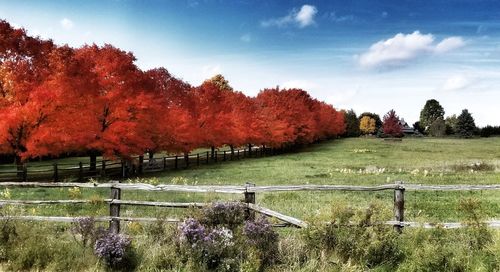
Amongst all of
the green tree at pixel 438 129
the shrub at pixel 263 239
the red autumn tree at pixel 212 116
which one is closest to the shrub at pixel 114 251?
the shrub at pixel 263 239

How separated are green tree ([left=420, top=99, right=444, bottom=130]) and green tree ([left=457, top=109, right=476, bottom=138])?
42.4 m

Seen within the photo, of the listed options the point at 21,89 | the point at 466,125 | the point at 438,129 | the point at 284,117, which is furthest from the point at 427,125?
the point at 21,89

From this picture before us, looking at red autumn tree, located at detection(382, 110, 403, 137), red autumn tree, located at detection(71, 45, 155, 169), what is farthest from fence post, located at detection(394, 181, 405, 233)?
red autumn tree, located at detection(382, 110, 403, 137)

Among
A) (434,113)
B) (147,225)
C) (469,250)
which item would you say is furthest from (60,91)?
(434,113)

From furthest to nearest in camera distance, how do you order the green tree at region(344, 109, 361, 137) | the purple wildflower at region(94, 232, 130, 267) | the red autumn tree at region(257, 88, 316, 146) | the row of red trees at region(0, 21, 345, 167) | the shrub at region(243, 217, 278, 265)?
the green tree at region(344, 109, 361, 137) < the red autumn tree at region(257, 88, 316, 146) < the row of red trees at region(0, 21, 345, 167) < the shrub at region(243, 217, 278, 265) < the purple wildflower at region(94, 232, 130, 267)

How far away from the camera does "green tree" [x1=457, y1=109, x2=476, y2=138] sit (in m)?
136

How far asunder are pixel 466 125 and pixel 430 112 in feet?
149

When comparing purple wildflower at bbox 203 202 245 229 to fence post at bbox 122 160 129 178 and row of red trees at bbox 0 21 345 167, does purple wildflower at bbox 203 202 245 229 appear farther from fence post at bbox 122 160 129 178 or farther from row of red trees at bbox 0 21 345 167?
fence post at bbox 122 160 129 178

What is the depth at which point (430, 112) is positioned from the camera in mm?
181750

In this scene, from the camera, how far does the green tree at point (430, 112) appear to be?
180250 millimetres

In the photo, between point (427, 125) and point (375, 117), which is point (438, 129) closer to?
point (427, 125)

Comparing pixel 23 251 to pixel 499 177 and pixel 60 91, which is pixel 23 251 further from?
pixel 499 177

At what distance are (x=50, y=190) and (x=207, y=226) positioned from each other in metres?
18.9

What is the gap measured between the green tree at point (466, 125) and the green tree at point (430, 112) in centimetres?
4243
